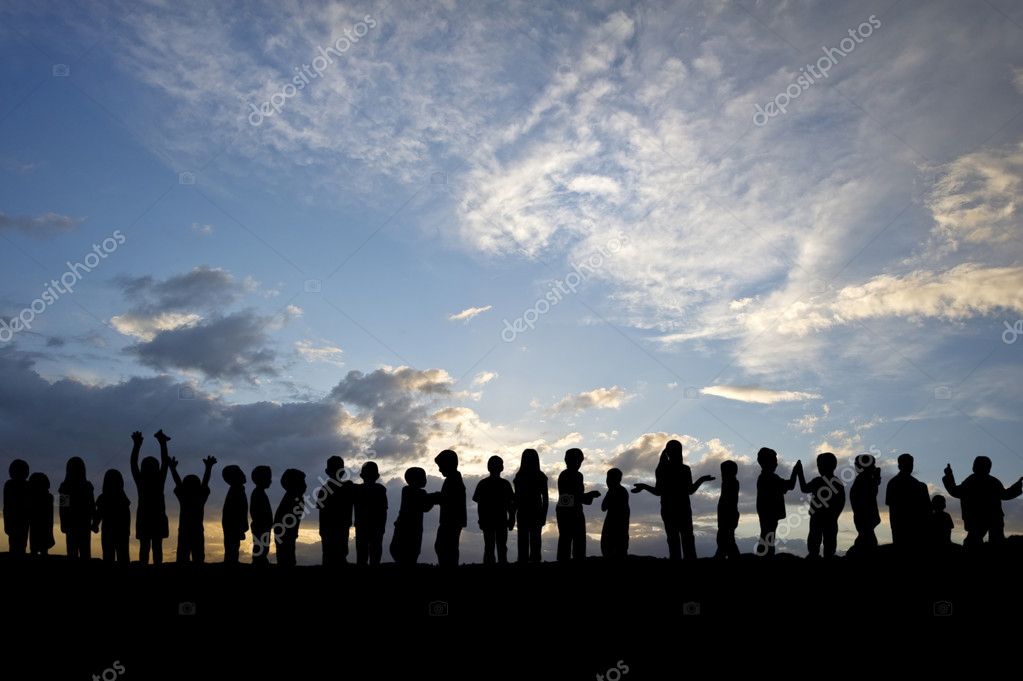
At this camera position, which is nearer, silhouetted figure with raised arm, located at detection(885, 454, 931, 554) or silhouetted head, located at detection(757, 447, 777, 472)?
silhouetted figure with raised arm, located at detection(885, 454, 931, 554)

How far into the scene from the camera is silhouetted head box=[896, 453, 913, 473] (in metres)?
15.3

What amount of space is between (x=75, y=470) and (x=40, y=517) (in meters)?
1.12

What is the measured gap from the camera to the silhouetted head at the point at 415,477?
589 inches

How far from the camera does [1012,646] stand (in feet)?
38.0

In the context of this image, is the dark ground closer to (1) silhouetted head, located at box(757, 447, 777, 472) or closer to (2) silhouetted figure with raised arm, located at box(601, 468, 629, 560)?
(2) silhouetted figure with raised arm, located at box(601, 468, 629, 560)

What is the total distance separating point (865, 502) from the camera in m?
15.3

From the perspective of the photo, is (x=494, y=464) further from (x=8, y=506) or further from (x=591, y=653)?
(x=8, y=506)

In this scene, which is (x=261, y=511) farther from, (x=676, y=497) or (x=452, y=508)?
(x=676, y=497)

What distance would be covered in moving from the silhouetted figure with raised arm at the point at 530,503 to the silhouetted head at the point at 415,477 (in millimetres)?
2157

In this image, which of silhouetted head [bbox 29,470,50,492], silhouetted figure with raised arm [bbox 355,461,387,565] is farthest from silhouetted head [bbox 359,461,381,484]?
silhouetted head [bbox 29,470,50,492]

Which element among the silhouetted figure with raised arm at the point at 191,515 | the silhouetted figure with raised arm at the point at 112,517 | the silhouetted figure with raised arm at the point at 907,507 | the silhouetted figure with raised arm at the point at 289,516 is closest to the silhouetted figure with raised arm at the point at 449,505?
the silhouetted figure with raised arm at the point at 289,516

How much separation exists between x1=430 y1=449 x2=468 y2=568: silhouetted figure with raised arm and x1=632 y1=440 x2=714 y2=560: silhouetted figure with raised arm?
11.2 ft

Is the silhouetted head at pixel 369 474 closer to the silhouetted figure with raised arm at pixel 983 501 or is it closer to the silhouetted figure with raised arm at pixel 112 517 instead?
the silhouetted figure with raised arm at pixel 112 517

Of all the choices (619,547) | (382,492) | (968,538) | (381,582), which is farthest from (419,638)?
(968,538)
